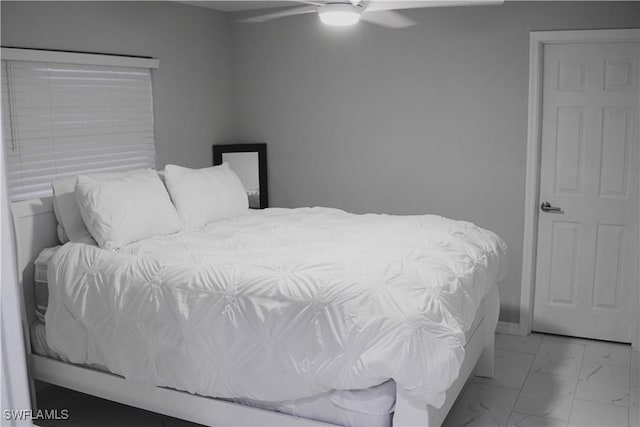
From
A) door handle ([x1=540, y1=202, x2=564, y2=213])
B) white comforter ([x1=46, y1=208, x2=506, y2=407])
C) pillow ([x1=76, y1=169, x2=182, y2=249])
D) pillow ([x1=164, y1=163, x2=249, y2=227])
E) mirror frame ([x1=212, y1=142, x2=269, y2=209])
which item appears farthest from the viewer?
mirror frame ([x1=212, y1=142, x2=269, y2=209])

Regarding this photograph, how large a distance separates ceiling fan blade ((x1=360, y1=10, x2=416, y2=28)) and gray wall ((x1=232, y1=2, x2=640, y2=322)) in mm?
45

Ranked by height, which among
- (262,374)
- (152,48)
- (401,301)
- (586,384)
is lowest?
(586,384)

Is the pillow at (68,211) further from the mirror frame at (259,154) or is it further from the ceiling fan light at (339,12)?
the mirror frame at (259,154)

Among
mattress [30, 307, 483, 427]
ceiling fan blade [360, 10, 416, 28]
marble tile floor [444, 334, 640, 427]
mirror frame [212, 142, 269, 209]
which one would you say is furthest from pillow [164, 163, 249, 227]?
marble tile floor [444, 334, 640, 427]

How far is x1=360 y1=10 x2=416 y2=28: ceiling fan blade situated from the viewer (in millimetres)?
4754

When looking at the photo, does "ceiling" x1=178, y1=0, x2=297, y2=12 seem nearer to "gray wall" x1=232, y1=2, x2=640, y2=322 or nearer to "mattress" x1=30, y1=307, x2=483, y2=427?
"gray wall" x1=232, y1=2, x2=640, y2=322

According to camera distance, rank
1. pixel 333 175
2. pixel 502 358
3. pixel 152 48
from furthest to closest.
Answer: pixel 333 175, pixel 152 48, pixel 502 358

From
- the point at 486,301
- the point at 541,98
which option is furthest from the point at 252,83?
the point at 486,301

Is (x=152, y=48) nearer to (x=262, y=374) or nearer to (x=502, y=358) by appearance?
(x=262, y=374)

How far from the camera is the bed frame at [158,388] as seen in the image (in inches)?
107

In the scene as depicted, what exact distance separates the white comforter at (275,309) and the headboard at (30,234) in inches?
8.8

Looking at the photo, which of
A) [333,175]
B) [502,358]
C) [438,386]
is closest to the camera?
[438,386]

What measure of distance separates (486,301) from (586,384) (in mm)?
779

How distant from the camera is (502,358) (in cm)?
423
